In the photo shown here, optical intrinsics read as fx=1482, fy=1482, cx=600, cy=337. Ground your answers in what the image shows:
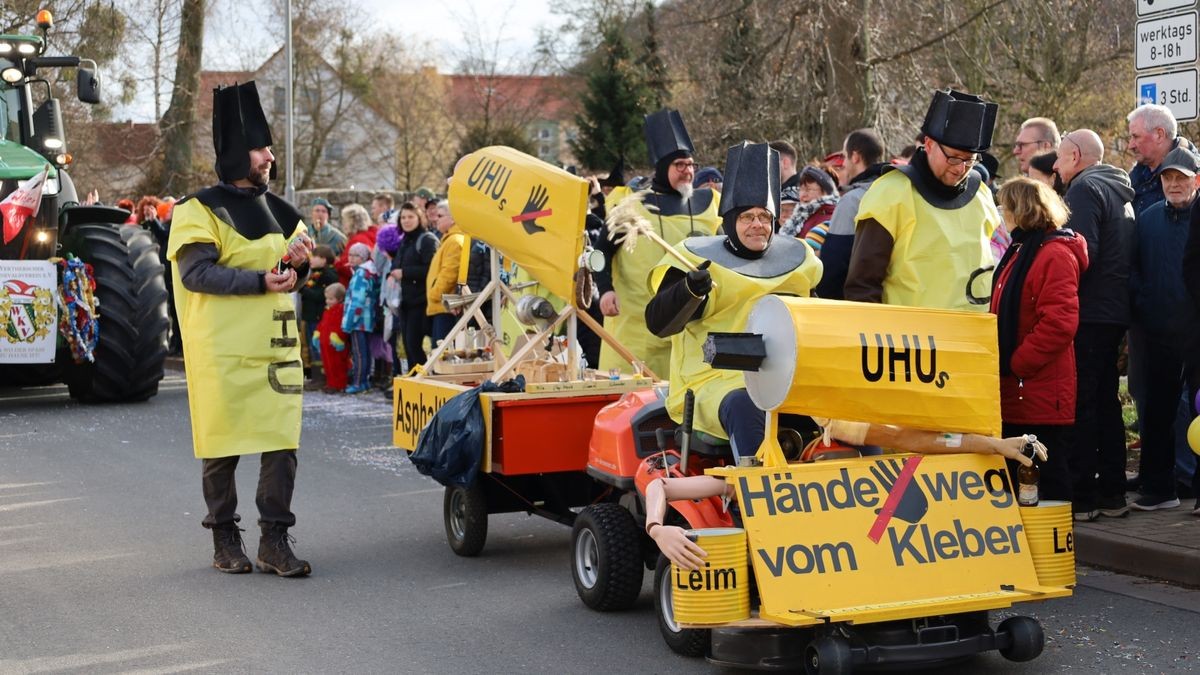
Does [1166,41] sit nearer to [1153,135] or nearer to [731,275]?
[1153,135]

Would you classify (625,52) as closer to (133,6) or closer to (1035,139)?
(133,6)

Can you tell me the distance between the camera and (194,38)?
32688 millimetres

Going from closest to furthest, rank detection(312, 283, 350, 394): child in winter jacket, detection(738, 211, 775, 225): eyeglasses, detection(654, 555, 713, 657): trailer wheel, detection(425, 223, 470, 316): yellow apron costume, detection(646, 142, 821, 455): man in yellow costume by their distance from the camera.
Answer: detection(654, 555, 713, 657): trailer wheel, detection(646, 142, 821, 455): man in yellow costume, detection(738, 211, 775, 225): eyeglasses, detection(425, 223, 470, 316): yellow apron costume, detection(312, 283, 350, 394): child in winter jacket

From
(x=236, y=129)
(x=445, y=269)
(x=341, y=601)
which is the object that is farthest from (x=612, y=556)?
(x=445, y=269)

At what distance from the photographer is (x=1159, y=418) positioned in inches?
305

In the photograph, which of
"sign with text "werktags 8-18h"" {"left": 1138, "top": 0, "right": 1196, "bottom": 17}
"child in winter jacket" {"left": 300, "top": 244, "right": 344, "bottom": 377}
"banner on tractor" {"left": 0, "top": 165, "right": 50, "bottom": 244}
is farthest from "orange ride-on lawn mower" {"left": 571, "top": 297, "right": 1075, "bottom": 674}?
"child in winter jacket" {"left": 300, "top": 244, "right": 344, "bottom": 377}

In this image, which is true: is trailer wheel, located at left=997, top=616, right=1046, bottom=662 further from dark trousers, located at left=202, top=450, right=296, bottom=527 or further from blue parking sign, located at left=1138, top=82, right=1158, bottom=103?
blue parking sign, located at left=1138, top=82, right=1158, bottom=103

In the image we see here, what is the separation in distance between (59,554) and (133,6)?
86.6ft

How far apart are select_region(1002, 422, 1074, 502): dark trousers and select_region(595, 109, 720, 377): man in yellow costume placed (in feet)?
6.58

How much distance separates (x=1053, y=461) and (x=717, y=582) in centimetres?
258

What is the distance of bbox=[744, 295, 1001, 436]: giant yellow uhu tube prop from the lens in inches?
195

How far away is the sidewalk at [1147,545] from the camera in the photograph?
653 centimetres

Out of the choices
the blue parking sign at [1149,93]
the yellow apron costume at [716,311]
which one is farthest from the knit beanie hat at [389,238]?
the yellow apron costume at [716,311]

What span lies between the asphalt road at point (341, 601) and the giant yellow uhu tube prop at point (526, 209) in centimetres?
149
